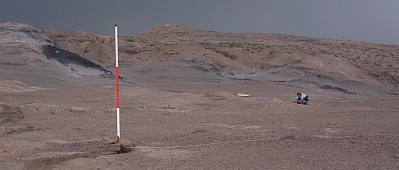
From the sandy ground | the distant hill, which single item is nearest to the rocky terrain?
the sandy ground

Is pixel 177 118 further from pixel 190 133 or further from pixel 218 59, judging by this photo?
pixel 218 59

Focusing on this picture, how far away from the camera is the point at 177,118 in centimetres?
1589

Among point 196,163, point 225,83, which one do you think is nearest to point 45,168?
point 196,163

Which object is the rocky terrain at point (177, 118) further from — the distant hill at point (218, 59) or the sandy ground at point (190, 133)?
the distant hill at point (218, 59)

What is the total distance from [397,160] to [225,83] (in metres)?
24.7

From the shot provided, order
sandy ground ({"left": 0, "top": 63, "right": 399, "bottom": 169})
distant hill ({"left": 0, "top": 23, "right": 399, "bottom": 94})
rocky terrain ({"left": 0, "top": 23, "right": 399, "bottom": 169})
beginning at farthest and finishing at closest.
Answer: distant hill ({"left": 0, "top": 23, "right": 399, "bottom": 94}) → rocky terrain ({"left": 0, "top": 23, "right": 399, "bottom": 169}) → sandy ground ({"left": 0, "top": 63, "right": 399, "bottom": 169})

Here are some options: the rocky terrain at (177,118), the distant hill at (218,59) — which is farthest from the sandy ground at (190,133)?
the distant hill at (218,59)

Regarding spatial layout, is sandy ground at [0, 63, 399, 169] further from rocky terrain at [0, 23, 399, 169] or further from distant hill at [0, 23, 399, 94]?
distant hill at [0, 23, 399, 94]

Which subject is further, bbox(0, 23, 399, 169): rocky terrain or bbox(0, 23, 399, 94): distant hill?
bbox(0, 23, 399, 94): distant hill

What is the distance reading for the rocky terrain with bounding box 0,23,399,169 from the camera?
9.19m

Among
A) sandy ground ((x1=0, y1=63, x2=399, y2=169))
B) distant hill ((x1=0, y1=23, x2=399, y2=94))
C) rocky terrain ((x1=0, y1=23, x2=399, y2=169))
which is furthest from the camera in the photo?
distant hill ((x1=0, y1=23, x2=399, y2=94))

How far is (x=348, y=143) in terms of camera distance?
34.9 feet

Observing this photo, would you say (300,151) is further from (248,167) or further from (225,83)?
(225,83)

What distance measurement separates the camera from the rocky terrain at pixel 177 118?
362 inches
